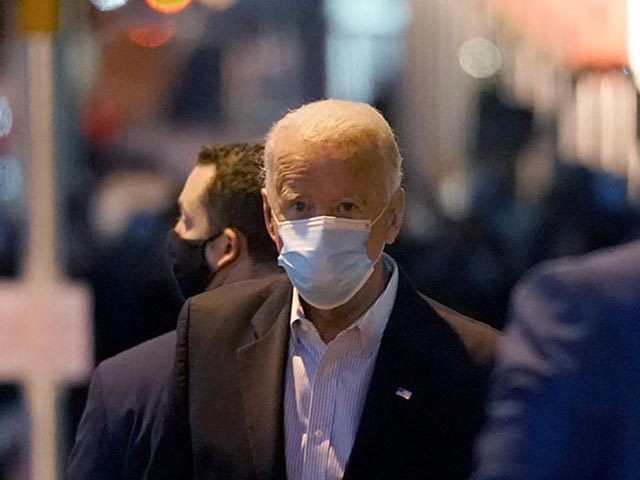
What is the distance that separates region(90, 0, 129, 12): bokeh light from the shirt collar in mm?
2153

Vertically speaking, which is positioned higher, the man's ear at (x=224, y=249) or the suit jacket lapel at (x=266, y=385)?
the man's ear at (x=224, y=249)

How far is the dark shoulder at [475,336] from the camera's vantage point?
2.10 m

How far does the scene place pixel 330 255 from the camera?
81.5 inches

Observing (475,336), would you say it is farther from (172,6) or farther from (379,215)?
(172,6)

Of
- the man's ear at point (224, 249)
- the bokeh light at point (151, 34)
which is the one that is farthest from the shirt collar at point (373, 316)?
the bokeh light at point (151, 34)

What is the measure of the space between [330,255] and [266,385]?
0.74 ft

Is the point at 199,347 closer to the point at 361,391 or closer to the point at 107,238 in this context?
the point at 361,391

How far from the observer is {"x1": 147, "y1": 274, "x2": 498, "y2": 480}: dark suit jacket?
2012 mm

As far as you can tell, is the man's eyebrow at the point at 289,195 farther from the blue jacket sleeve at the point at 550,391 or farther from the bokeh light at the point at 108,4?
the bokeh light at the point at 108,4

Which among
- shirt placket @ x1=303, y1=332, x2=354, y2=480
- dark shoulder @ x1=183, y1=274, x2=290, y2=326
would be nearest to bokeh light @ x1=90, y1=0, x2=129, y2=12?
dark shoulder @ x1=183, y1=274, x2=290, y2=326

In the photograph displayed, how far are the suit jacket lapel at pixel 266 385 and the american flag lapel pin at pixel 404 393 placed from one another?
0.59 feet

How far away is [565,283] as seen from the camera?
3.57 feet

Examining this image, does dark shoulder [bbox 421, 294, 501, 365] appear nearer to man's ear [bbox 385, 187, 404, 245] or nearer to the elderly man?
the elderly man

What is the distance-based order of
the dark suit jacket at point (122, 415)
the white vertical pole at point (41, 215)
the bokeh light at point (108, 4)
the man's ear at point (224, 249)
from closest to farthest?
the dark suit jacket at point (122, 415) < the man's ear at point (224, 249) < the white vertical pole at point (41, 215) < the bokeh light at point (108, 4)
